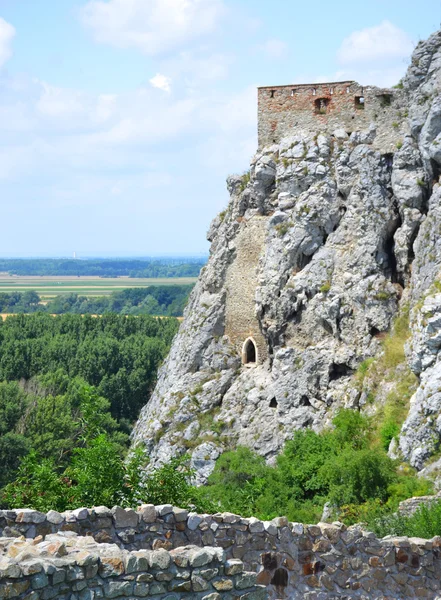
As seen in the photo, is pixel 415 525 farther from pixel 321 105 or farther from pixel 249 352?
pixel 321 105

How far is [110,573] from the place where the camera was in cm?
834

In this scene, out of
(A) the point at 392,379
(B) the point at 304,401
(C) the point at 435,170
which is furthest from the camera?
(B) the point at 304,401

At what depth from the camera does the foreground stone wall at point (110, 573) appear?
7863mm

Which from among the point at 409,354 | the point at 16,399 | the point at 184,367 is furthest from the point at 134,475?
the point at 16,399

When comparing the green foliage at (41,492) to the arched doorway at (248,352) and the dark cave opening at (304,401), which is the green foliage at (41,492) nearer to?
the dark cave opening at (304,401)

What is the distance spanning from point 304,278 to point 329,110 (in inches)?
280

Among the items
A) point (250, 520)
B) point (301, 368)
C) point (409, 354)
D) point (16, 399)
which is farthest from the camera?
point (16, 399)

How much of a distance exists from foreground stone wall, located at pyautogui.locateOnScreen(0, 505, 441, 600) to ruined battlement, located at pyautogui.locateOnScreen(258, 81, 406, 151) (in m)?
27.0

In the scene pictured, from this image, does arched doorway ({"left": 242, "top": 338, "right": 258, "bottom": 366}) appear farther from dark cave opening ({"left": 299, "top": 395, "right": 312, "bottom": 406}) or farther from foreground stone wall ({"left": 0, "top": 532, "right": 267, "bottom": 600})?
foreground stone wall ({"left": 0, "top": 532, "right": 267, "bottom": 600})

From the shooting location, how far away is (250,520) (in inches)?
434

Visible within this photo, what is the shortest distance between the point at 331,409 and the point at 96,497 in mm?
21497

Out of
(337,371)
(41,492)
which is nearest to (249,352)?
(337,371)

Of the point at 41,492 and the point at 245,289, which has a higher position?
the point at 245,289

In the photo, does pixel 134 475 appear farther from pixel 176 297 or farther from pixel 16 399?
pixel 176 297
